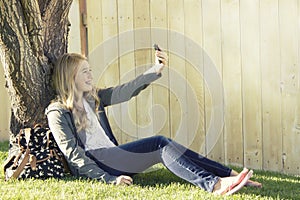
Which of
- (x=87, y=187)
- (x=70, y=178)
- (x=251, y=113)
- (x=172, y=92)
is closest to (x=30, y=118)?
(x=70, y=178)

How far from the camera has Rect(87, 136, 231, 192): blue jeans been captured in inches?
145

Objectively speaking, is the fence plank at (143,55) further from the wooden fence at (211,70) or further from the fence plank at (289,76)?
the fence plank at (289,76)

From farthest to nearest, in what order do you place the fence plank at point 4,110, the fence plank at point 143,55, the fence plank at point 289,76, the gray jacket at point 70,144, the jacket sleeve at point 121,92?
the fence plank at point 4,110
the fence plank at point 143,55
the fence plank at point 289,76
the jacket sleeve at point 121,92
the gray jacket at point 70,144

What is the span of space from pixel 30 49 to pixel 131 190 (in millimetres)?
1092

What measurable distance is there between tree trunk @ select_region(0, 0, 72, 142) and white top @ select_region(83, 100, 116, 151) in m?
0.30

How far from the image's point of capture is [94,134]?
13.1 ft

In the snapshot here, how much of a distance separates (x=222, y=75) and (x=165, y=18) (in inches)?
24.8

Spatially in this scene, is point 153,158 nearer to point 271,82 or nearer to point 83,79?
point 83,79

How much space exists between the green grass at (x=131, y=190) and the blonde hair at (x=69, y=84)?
0.38 m

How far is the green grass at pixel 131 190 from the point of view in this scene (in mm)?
3443

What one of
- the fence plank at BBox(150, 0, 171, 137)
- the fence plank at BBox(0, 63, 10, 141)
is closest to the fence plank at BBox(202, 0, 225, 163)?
the fence plank at BBox(150, 0, 171, 137)

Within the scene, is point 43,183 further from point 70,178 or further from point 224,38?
point 224,38

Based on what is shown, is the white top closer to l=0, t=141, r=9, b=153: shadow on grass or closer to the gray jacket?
the gray jacket

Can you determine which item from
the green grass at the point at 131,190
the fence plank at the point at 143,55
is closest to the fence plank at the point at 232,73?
the fence plank at the point at 143,55
